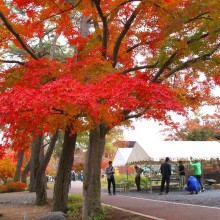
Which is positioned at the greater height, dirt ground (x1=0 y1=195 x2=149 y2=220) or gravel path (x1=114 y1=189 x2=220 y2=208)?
gravel path (x1=114 y1=189 x2=220 y2=208)

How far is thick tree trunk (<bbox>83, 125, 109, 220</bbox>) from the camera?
28.8 ft

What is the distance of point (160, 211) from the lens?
9594 millimetres

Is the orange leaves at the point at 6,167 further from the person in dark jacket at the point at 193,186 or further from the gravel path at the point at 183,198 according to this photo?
the person in dark jacket at the point at 193,186

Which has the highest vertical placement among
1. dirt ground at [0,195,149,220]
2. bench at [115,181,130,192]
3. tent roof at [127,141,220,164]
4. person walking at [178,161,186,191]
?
tent roof at [127,141,220,164]

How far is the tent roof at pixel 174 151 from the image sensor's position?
57.2 feet

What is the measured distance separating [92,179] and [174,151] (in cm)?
975

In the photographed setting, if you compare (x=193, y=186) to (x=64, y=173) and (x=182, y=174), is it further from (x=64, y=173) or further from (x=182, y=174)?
(x=64, y=173)

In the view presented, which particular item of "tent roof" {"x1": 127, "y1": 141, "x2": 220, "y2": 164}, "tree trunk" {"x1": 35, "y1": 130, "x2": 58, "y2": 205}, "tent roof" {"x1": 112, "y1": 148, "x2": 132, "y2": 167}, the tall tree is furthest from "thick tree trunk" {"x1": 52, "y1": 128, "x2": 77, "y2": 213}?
Result: "tent roof" {"x1": 112, "y1": 148, "x2": 132, "y2": 167}

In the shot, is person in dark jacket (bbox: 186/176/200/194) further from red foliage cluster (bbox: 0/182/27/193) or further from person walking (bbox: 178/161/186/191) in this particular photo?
red foliage cluster (bbox: 0/182/27/193)

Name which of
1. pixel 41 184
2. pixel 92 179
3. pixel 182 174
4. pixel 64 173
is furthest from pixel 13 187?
pixel 92 179

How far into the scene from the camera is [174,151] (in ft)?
59.2

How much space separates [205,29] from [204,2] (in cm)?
81

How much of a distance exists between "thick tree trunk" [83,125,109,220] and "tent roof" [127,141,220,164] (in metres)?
8.07

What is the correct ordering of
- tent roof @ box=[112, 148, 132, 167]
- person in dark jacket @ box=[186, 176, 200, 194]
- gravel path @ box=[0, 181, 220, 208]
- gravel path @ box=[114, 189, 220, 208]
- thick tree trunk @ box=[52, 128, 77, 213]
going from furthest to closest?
tent roof @ box=[112, 148, 132, 167], person in dark jacket @ box=[186, 176, 200, 194], gravel path @ box=[0, 181, 220, 208], gravel path @ box=[114, 189, 220, 208], thick tree trunk @ box=[52, 128, 77, 213]
